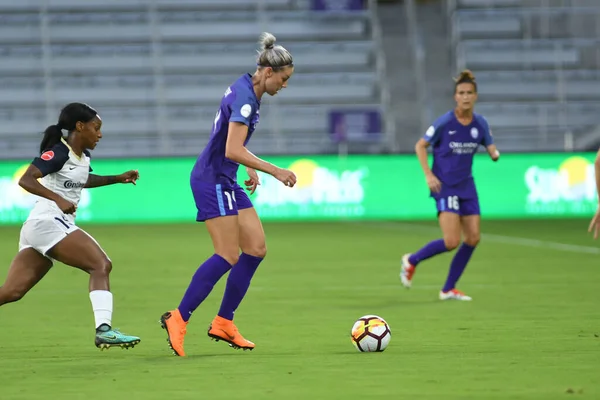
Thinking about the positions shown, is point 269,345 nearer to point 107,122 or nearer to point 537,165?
point 537,165

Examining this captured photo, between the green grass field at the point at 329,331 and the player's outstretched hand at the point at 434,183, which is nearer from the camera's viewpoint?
the green grass field at the point at 329,331

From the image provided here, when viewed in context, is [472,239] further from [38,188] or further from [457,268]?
[38,188]

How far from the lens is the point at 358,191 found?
24.7 meters

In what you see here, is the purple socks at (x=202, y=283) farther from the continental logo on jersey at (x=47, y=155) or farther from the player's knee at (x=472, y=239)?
the player's knee at (x=472, y=239)

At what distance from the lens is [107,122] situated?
29.9 meters

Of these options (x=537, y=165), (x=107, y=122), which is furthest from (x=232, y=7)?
(x=537, y=165)

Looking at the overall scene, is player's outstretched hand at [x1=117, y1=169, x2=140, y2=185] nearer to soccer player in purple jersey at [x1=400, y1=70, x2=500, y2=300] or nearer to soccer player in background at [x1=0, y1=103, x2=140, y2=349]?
soccer player in background at [x1=0, y1=103, x2=140, y2=349]


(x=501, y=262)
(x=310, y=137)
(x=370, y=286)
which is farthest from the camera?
(x=310, y=137)

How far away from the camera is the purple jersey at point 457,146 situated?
12.1 metres

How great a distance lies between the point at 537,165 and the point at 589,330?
1550cm

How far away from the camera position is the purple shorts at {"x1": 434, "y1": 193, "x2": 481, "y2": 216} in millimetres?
12078

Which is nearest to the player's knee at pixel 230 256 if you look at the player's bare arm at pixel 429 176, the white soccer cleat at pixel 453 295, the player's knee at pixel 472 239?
the white soccer cleat at pixel 453 295

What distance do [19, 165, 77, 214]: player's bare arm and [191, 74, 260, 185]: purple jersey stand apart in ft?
2.94

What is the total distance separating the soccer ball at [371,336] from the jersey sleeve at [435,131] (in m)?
4.44
